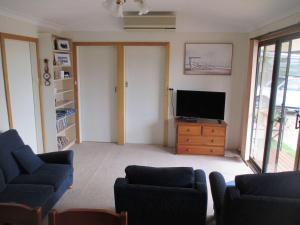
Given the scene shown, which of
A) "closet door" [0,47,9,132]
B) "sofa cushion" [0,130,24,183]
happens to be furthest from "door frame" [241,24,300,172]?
"closet door" [0,47,9,132]

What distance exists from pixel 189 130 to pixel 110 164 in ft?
5.22

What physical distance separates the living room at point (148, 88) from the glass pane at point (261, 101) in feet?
0.06

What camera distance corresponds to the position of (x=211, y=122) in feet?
16.3

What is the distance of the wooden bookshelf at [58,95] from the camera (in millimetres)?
4410

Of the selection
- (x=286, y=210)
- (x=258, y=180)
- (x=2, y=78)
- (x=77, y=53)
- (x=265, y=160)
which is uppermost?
(x=77, y=53)

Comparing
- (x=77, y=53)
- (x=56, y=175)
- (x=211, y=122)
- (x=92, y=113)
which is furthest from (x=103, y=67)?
(x=56, y=175)

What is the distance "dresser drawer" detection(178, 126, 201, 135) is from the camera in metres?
4.88

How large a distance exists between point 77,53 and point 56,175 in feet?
9.84

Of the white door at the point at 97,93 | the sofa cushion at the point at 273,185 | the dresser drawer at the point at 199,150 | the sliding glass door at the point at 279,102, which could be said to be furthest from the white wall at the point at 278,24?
the white door at the point at 97,93

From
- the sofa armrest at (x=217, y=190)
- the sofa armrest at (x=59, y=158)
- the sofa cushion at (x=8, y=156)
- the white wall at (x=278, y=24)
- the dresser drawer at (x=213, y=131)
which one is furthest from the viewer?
the dresser drawer at (x=213, y=131)

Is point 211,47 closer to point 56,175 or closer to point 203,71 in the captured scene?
point 203,71

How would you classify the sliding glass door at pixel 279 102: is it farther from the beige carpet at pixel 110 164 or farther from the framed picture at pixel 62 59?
the framed picture at pixel 62 59

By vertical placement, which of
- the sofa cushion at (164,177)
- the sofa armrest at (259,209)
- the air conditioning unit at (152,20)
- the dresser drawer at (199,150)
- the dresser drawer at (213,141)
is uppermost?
the air conditioning unit at (152,20)

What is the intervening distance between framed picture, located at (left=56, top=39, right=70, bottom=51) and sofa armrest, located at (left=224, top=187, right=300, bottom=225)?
390 cm
